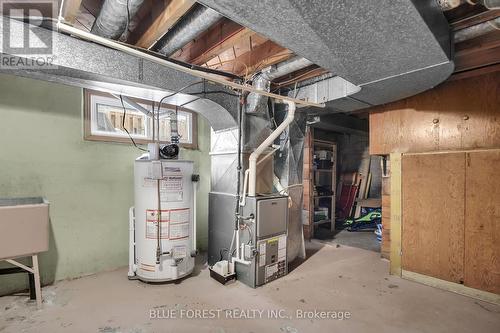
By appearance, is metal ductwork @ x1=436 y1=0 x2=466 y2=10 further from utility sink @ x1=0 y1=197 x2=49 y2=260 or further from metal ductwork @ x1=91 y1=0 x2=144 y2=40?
utility sink @ x1=0 y1=197 x2=49 y2=260

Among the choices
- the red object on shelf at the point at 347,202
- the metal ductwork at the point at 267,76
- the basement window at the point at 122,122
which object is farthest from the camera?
the red object on shelf at the point at 347,202

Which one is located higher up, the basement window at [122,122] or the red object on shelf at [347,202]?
the basement window at [122,122]

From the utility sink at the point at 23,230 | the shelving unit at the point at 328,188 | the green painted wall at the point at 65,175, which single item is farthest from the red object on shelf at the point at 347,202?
the utility sink at the point at 23,230

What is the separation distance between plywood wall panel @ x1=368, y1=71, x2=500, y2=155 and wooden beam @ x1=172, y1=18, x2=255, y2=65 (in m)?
1.87

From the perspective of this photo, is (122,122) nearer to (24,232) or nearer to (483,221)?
(24,232)

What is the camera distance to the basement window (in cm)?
272

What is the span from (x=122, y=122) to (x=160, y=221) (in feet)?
4.34

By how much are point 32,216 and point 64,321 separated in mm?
835

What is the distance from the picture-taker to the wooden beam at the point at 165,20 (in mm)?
1519

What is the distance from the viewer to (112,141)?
2.82m

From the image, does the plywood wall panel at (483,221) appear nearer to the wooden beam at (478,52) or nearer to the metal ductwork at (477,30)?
the wooden beam at (478,52)

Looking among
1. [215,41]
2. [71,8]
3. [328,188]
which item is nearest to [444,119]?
[215,41]

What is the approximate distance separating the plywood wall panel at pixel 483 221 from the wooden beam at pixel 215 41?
7.51 ft

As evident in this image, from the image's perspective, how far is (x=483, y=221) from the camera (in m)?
2.26
